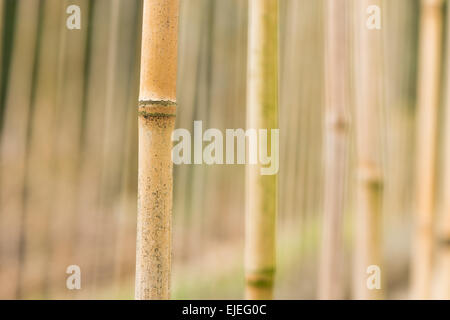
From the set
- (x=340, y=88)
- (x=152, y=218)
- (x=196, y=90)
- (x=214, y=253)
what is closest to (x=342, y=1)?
(x=340, y=88)

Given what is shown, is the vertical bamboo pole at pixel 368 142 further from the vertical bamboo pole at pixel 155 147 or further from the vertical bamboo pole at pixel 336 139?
the vertical bamboo pole at pixel 155 147

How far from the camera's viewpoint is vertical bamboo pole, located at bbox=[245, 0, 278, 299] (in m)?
0.33

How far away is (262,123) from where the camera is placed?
1.10 feet

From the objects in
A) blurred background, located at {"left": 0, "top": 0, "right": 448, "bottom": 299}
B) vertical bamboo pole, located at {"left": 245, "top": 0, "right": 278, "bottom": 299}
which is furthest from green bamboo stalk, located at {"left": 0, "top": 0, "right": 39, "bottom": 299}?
vertical bamboo pole, located at {"left": 245, "top": 0, "right": 278, "bottom": 299}

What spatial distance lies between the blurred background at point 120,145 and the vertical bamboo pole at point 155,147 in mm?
657

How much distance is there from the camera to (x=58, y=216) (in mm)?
947

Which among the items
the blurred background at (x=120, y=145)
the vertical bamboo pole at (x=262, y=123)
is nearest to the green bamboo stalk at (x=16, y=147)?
the blurred background at (x=120, y=145)

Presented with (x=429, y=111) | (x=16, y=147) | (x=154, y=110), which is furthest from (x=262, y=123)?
(x=16, y=147)

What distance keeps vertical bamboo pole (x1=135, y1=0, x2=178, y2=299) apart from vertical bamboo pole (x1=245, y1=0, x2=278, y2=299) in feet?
0.26

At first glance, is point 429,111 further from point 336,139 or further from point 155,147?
point 155,147

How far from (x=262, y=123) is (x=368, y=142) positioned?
16 centimetres

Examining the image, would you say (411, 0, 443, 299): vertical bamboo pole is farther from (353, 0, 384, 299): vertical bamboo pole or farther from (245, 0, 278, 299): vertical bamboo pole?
(245, 0, 278, 299): vertical bamboo pole

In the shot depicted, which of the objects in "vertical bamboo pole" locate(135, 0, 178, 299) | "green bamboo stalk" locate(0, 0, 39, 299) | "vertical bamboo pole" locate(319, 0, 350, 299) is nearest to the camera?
"vertical bamboo pole" locate(135, 0, 178, 299)
